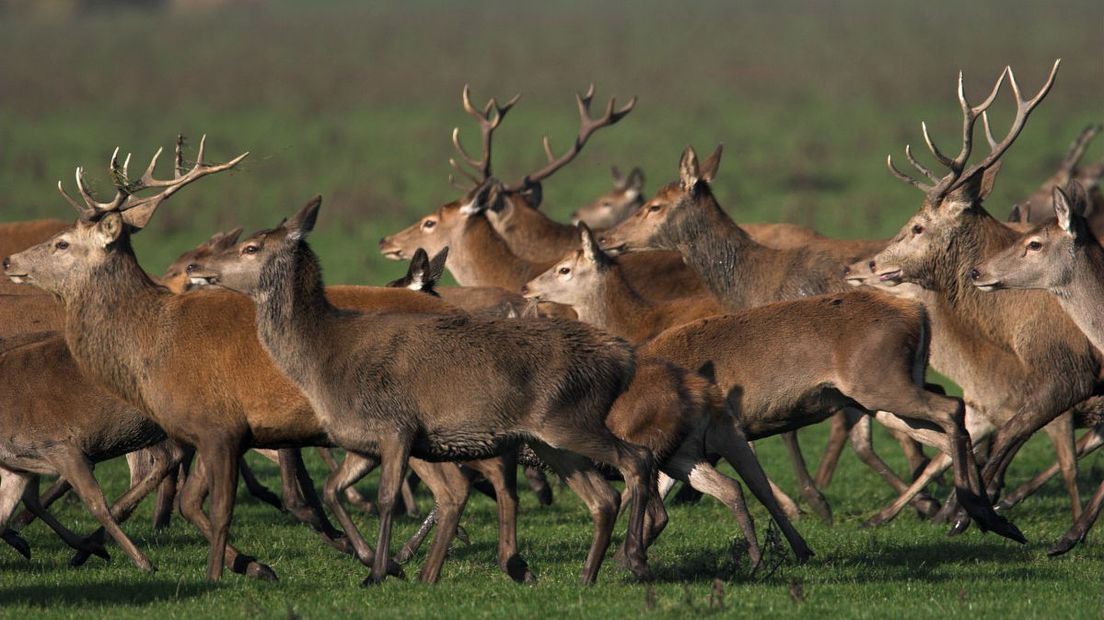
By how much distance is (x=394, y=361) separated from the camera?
8.27 meters

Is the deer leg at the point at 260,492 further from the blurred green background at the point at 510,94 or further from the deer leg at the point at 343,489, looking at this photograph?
the blurred green background at the point at 510,94

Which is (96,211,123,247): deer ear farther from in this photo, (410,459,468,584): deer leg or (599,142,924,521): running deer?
(599,142,924,521): running deer

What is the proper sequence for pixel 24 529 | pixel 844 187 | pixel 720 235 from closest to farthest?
pixel 24 529, pixel 720 235, pixel 844 187

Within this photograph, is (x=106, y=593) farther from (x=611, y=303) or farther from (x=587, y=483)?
(x=611, y=303)

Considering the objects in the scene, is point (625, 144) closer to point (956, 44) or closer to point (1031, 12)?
point (956, 44)

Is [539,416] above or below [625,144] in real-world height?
above

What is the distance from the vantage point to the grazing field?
324 inches

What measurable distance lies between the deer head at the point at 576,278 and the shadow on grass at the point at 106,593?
4314 mm

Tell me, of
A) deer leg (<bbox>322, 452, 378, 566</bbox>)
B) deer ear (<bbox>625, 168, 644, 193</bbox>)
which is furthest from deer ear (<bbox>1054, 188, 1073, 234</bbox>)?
deer ear (<bbox>625, 168, 644, 193</bbox>)

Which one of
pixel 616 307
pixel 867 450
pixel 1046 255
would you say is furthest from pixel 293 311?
pixel 867 450

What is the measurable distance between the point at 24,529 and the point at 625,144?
97.7 feet

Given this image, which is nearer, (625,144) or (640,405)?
(640,405)

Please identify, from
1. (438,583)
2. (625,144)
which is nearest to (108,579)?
(438,583)

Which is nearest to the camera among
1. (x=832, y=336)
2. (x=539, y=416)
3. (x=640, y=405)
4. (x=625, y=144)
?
(x=539, y=416)
